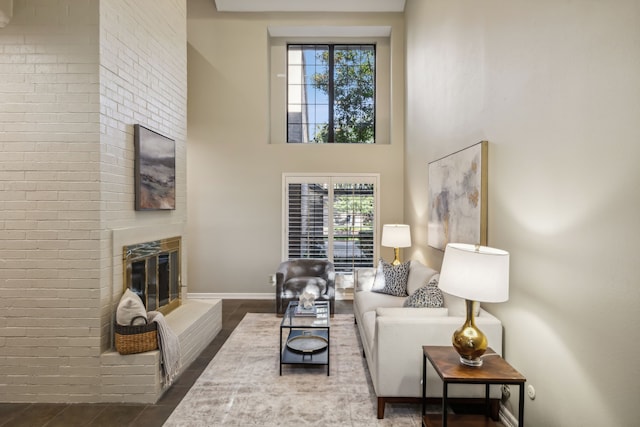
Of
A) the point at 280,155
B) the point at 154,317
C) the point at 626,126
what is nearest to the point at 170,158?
the point at 154,317

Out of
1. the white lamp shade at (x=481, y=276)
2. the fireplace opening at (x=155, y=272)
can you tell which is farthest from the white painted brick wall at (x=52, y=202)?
the white lamp shade at (x=481, y=276)

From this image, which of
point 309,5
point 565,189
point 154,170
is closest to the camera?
point 565,189

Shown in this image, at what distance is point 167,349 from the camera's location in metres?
2.76

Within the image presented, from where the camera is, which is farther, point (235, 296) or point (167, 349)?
point (235, 296)

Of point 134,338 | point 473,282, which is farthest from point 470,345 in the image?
point 134,338

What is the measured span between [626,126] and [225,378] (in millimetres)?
3167

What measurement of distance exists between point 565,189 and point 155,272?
3447 millimetres

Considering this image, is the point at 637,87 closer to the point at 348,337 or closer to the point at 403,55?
the point at 348,337

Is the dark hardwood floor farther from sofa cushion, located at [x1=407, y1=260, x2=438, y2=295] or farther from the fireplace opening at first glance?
sofa cushion, located at [x1=407, y1=260, x2=438, y2=295]

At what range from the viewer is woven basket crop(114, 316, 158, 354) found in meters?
2.67

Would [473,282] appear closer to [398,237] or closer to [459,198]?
[459,198]

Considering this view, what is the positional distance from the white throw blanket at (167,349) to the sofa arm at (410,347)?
162 centimetres

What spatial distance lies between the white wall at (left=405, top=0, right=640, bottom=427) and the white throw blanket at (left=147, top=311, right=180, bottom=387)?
250 centimetres

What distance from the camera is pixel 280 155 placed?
5.81 meters
